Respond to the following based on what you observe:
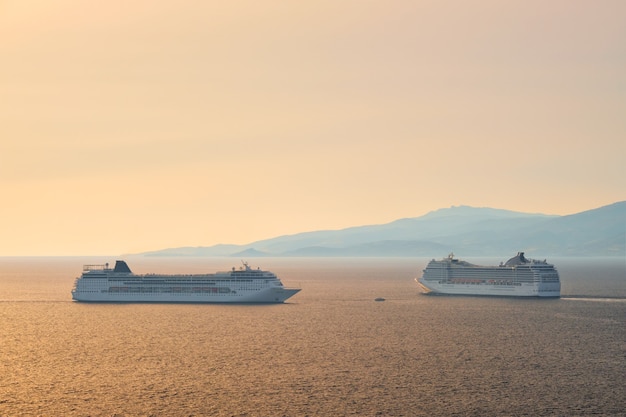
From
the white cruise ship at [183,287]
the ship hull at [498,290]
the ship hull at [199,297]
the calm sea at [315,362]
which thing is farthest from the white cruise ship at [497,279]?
the white cruise ship at [183,287]

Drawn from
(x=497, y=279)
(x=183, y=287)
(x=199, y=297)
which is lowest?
(x=199, y=297)

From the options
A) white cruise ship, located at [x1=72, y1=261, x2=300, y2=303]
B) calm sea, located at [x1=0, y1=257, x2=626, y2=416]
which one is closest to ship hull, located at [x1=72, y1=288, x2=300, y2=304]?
white cruise ship, located at [x1=72, y1=261, x2=300, y2=303]

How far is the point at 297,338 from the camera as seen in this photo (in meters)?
108

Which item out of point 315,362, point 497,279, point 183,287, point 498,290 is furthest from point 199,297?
point 315,362

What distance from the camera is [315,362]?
88.9m

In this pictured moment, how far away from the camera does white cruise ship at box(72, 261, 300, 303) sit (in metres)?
166

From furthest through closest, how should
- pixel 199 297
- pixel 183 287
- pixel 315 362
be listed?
1. pixel 183 287
2. pixel 199 297
3. pixel 315 362

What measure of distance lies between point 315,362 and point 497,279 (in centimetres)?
10406

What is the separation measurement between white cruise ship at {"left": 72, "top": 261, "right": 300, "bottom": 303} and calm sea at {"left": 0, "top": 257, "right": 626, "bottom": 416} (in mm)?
16079

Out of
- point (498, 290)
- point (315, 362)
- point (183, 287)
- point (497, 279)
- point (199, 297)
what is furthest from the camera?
point (497, 279)

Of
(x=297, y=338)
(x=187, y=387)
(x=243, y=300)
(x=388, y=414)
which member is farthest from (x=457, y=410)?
(x=243, y=300)

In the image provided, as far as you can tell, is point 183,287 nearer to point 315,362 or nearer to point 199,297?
point 199,297

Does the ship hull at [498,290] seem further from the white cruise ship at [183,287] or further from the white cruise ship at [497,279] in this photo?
the white cruise ship at [183,287]

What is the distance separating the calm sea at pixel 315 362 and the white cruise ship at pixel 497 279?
92.1 ft
